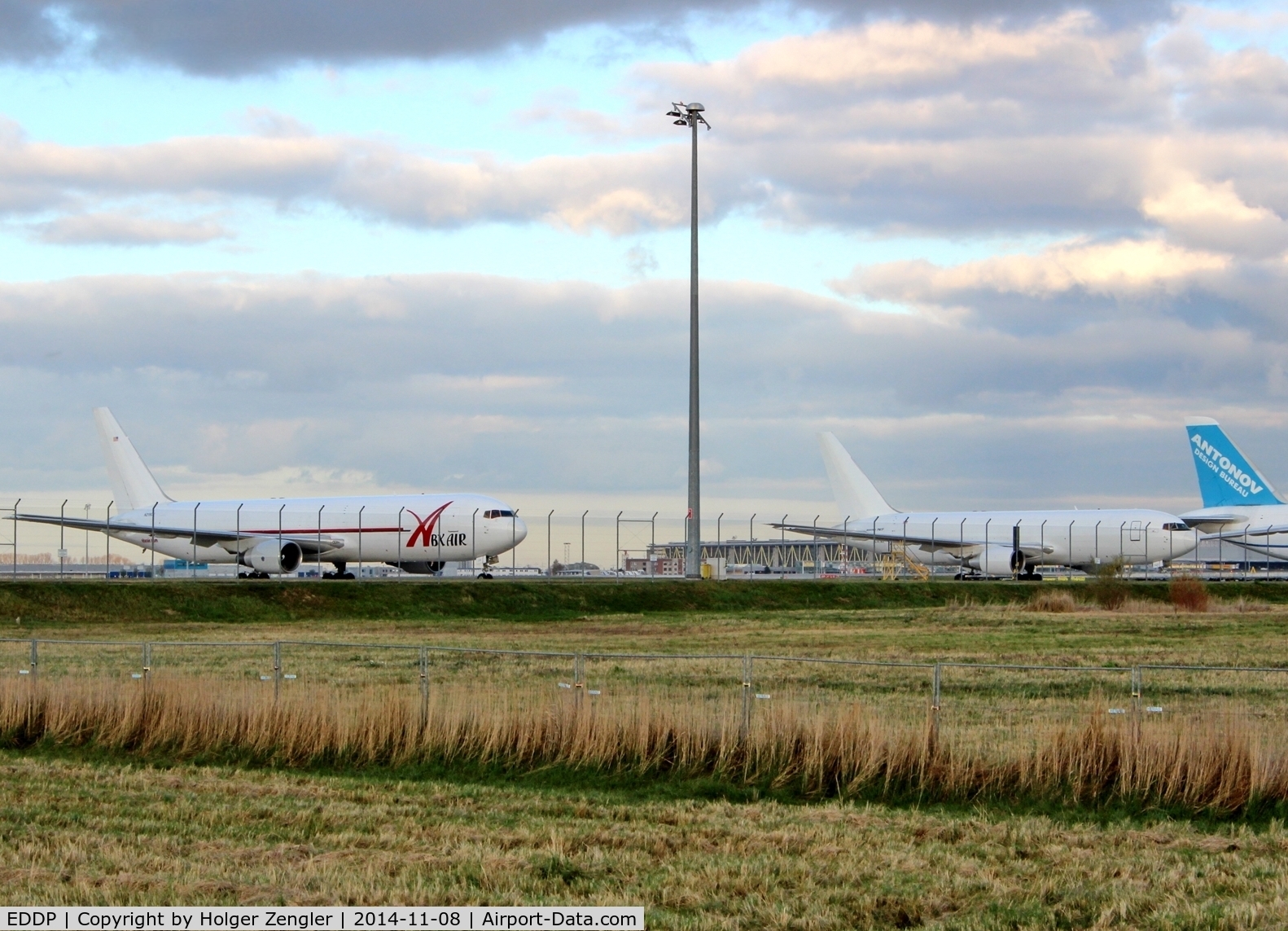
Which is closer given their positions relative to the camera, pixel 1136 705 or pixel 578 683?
pixel 1136 705

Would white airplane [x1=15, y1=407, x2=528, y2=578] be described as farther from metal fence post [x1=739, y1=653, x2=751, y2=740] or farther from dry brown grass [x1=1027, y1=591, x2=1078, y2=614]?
metal fence post [x1=739, y1=653, x2=751, y2=740]

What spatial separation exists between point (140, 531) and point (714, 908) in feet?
186

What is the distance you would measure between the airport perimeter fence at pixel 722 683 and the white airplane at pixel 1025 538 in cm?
4296

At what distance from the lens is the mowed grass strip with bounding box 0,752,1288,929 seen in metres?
8.77

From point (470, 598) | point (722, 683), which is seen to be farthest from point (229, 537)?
point (722, 683)

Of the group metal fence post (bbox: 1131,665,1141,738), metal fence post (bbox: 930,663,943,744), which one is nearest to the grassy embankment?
metal fence post (bbox: 930,663,943,744)

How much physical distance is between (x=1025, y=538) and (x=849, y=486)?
19.7 metres

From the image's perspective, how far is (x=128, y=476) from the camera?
228 ft

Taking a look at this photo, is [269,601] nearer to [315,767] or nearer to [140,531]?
[140,531]

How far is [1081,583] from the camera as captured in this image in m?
61.0

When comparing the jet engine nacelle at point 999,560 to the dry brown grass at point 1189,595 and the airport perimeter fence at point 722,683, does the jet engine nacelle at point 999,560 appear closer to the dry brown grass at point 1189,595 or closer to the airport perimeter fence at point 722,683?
the dry brown grass at point 1189,595

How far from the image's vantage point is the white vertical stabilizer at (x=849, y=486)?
91.9 m

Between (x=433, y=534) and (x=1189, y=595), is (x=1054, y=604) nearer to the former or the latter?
(x=1189, y=595)
